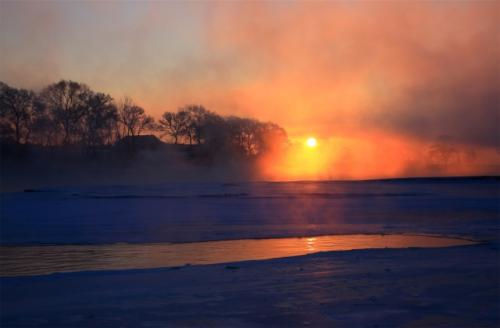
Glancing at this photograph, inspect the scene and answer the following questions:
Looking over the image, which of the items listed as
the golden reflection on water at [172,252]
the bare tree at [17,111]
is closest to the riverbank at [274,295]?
the golden reflection on water at [172,252]

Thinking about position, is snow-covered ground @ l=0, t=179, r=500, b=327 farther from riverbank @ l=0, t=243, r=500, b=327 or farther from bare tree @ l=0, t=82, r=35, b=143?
bare tree @ l=0, t=82, r=35, b=143

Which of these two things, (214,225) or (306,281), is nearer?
(306,281)

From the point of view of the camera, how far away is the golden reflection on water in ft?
35.5

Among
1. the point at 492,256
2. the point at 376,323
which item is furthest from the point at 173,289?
the point at 492,256

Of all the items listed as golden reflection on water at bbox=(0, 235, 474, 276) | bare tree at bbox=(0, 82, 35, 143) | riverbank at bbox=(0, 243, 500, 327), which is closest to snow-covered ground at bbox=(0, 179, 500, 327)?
riverbank at bbox=(0, 243, 500, 327)

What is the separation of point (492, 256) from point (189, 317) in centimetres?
696

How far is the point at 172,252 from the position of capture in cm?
1244

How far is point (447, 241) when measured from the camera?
13898mm

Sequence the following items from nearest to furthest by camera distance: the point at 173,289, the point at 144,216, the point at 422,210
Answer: the point at 173,289 < the point at 144,216 < the point at 422,210

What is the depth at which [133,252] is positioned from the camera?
1245cm

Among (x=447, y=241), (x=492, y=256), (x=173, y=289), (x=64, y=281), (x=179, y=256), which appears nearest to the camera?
(x=173, y=289)

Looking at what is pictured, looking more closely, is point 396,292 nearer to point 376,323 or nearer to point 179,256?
point 376,323

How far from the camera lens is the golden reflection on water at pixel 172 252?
35.5ft

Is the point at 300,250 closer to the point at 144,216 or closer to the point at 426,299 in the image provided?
the point at 426,299
